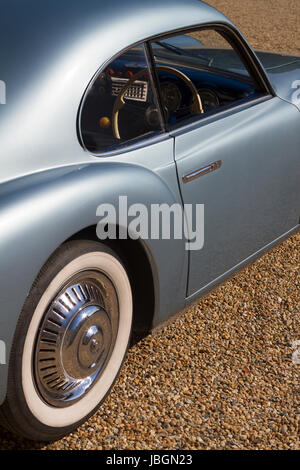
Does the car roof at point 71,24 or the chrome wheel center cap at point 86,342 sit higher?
the car roof at point 71,24

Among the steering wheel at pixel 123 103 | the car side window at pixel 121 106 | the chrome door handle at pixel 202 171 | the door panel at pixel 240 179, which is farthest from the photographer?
the door panel at pixel 240 179

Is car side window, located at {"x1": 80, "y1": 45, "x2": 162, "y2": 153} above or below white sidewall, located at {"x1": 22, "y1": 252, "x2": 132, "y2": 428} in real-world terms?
above

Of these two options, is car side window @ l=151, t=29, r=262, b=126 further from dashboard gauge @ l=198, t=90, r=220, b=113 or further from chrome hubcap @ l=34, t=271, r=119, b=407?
chrome hubcap @ l=34, t=271, r=119, b=407

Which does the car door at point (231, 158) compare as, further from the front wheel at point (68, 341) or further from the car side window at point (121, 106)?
the front wheel at point (68, 341)

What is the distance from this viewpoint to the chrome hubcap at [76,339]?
244cm

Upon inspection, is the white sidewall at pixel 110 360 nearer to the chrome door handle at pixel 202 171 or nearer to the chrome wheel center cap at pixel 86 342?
the chrome wheel center cap at pixel 86 342

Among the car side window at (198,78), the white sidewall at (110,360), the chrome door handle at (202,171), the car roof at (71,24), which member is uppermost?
the car roof at (71,24)

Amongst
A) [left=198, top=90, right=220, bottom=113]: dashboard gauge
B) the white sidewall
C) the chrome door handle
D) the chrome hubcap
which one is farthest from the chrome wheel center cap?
[left=198, top=90, right=220, bottom=113]: dashboard gauge

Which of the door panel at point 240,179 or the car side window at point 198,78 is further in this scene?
the car side window at point 198,78

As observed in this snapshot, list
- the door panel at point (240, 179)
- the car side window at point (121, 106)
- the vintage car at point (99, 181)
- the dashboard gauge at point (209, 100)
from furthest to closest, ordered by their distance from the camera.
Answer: the dashboard gauge at point (209, 100)
the door panel at point (240, 179)
the car side window at point (121, 106)
the vintage car at point (99, 181)

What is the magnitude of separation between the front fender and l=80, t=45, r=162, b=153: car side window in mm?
149


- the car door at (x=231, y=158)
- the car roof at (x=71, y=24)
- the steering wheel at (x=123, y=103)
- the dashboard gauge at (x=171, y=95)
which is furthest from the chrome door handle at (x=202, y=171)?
the car roof at (x=71, y=24)

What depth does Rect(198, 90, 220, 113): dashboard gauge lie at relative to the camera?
10.8 ft

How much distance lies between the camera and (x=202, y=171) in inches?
116
